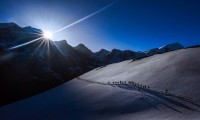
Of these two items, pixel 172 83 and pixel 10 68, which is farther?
pixel 10 68

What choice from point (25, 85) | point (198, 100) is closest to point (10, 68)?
point (25, 85)

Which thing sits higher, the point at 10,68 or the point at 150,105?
the point at 10,68

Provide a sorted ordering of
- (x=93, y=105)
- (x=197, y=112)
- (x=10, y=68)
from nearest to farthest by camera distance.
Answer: (x=197, y=112), (x=93, y=105), (x=10, y=68)

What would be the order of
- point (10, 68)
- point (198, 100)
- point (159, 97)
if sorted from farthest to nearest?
1. point (10, 68)
2. point (159, 97)
3. point (198, 100)

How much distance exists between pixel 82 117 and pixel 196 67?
A: 1525 centimetres

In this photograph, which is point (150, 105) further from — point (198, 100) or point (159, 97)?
point (198, 100)

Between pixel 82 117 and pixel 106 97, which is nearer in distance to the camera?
pixel 82 117

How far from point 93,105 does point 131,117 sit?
6.96 meters

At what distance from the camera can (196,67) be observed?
24625 millimetres

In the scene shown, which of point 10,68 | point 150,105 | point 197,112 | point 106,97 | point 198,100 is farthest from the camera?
point 10,68

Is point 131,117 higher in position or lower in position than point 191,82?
lower

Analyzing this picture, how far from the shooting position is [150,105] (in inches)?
720

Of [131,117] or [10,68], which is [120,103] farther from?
[10,68]

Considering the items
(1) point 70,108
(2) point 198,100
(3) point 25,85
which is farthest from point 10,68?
(2) point 198,100
